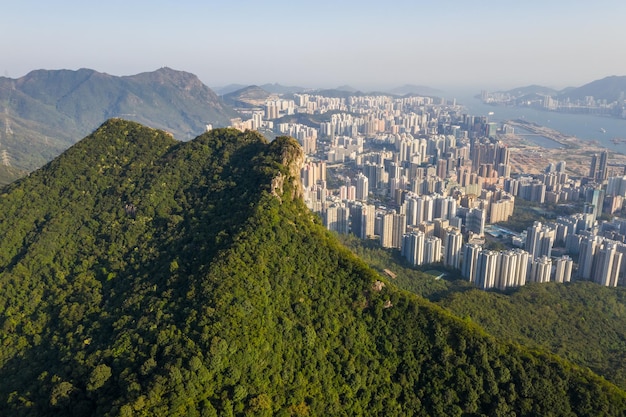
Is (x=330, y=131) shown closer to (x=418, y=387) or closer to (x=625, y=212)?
(x=625, y=212)

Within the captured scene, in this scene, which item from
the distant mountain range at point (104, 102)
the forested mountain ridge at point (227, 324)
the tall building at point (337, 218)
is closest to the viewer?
the forested mountain ridge at point (227, 324)

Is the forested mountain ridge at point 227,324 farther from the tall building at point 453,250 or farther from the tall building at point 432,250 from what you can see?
the tall building at point 453,250

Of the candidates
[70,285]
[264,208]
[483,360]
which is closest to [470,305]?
[483,360]

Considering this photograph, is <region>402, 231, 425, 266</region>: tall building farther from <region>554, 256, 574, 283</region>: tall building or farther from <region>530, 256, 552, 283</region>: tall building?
<region>554, 256, 574, 283</region>: tall building

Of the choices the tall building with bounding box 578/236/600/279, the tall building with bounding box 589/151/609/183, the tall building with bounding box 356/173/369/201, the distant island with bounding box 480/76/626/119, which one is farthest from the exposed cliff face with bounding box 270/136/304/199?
→ the distant island with bounding box 480/76/626/119

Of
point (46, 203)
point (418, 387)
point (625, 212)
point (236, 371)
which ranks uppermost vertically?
point (46, 203)

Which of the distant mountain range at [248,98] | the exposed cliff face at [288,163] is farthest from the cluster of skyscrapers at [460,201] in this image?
the distant mountain range at [248,98]

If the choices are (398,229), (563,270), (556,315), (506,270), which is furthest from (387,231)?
(556,315)
